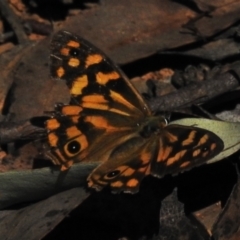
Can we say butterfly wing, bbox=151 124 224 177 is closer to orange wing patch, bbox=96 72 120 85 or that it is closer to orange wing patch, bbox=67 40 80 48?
orange wing patch, bbox=96 72 120 85

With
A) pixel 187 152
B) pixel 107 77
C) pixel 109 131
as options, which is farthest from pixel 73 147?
pixel 187 152

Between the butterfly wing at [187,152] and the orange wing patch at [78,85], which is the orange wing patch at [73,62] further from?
the butterfly wing at [187,152]

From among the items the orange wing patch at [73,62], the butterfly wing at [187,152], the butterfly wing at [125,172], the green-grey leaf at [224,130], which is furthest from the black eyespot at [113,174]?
the orange wing patch at [73,62]

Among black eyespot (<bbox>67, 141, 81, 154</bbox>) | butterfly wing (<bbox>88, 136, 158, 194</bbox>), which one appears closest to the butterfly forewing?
black eyespot (<bbox>67, 141, 81, 154</bbox>)

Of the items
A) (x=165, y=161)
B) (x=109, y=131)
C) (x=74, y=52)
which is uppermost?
(x=74, y=52)

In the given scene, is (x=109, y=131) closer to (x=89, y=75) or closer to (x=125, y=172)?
(x=89, y=75)

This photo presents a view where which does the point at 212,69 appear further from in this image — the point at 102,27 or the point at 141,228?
the point at 141,228

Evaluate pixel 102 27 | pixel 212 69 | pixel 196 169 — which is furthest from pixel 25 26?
pixel 196 169
